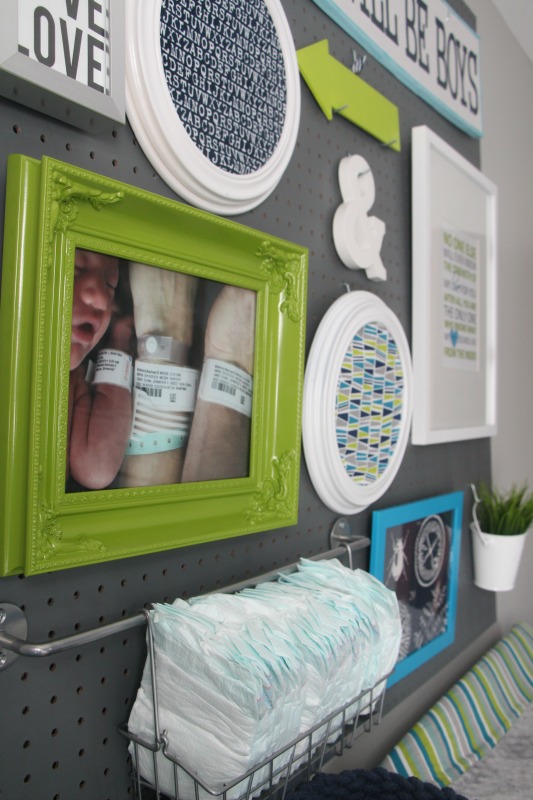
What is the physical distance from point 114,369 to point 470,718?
103cm

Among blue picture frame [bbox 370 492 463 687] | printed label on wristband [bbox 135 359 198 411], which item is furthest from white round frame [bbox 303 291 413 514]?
printed label on wristband [bbox 135 359 198 411]

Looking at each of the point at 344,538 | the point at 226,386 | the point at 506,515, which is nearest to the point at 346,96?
the point at 226,386

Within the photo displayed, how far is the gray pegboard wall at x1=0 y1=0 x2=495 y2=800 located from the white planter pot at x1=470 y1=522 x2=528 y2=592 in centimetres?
38

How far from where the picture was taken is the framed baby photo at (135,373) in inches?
20.6

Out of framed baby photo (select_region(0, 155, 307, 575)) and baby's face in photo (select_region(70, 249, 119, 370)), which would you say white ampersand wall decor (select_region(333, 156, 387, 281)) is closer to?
framed baby photo (select_region(0, 155, 307, 575))

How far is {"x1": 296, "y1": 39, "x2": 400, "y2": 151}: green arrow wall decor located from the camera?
2.97 ft

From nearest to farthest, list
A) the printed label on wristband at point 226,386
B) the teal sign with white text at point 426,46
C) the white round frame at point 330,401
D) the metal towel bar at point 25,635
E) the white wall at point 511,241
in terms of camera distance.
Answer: the metal towel bar at point 25,635, the printed label on wristband at point 226,386, the white round frame at point 330,401, the teal sign with white text at point 426,46, the white wall at point 511,241

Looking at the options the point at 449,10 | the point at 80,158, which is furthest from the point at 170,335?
the point at 449,10

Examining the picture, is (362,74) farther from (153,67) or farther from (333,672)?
(333,672)

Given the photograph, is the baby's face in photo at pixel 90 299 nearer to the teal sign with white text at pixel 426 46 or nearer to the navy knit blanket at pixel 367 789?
the navy knit blanket at pixel 367 789

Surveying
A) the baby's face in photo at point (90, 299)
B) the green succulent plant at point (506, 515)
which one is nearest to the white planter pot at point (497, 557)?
the green succulent plant at point (506, 515)

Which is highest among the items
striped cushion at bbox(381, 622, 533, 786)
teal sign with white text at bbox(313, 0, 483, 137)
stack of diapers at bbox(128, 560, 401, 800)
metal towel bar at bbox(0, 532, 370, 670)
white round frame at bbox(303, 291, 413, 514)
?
teal sign with white text at bbox(313, 0, 483, 137)

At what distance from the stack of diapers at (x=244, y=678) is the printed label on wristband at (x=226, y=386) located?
0.21m

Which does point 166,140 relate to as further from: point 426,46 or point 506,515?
point 506,515
